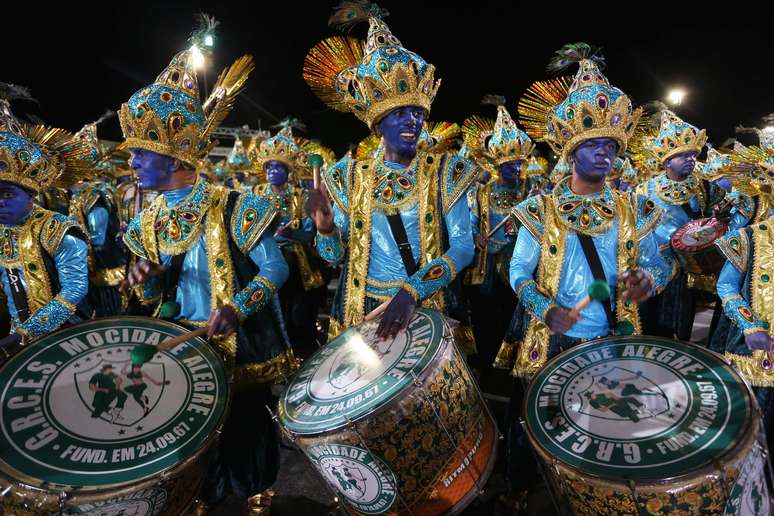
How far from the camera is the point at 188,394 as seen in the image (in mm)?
2156

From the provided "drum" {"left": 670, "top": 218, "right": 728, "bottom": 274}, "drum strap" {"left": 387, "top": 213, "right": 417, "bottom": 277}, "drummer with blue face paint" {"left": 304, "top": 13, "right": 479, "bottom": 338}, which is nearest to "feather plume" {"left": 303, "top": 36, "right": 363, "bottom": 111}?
"drummer with blue face paint" {"left": 304, "top": 13, "right": 479, "bottom": 338}

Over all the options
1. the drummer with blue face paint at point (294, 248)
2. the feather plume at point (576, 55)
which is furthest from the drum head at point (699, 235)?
the drummer with blue face paint at point (294, 248)

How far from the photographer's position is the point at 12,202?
305 cm

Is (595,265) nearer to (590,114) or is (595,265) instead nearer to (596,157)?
(596,157)

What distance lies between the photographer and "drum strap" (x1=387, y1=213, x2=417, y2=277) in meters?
2.75

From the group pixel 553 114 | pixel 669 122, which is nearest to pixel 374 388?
pixel 553 114

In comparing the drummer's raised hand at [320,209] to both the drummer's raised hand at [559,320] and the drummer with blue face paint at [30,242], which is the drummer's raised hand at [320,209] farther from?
the drummer with blue face paint at [30,242]

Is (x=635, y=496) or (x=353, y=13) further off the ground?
(x=353, y=13)

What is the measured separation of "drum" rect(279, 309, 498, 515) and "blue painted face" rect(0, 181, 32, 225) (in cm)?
227

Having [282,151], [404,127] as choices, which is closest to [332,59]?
[404,127]

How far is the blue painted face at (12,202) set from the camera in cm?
302

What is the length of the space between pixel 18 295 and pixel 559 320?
327cm

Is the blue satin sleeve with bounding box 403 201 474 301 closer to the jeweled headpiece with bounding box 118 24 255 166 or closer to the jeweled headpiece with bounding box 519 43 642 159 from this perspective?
the jeweled headpiece with bounding box 519 43 642 159

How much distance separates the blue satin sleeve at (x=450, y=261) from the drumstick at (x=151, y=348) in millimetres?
1063
